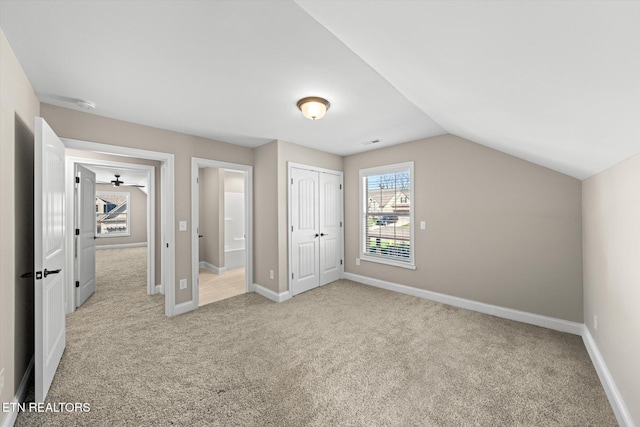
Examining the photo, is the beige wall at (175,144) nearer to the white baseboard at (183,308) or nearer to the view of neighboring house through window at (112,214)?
the white baseboard at (183,308)

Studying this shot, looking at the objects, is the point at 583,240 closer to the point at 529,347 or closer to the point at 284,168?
the point at 529,347

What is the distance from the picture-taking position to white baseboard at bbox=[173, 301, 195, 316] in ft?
10.6

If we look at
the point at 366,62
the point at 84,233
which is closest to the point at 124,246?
the point at 84,233

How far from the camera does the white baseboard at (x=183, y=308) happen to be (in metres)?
3.24

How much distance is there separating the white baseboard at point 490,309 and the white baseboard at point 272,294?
5.02ft

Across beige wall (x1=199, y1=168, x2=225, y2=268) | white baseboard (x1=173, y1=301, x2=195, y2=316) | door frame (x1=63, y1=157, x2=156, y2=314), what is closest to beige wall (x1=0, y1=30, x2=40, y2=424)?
white baseboard (x1=173, y1=301, x2=195, y2=316)

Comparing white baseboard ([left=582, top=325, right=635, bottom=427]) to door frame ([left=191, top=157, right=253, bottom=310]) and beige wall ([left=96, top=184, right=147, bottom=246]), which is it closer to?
door frame ([left=191, top=157, right=253, bottom=310])

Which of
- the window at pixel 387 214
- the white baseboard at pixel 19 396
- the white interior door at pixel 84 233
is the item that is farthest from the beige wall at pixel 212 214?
the white baseboard at pixel 19 396

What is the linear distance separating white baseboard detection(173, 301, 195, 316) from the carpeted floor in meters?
0.12

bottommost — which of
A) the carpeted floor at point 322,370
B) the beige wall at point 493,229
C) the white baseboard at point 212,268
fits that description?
the carpeted floor at point 322,370

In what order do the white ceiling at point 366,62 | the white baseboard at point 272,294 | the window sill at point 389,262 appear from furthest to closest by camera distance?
the window sill at point 389,262 < the white baseboard at point 272,294 < the white ceiling at point 366,62

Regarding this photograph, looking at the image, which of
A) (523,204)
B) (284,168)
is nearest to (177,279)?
(284,168)

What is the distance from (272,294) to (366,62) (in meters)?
3.21

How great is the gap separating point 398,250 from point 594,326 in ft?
7.39
